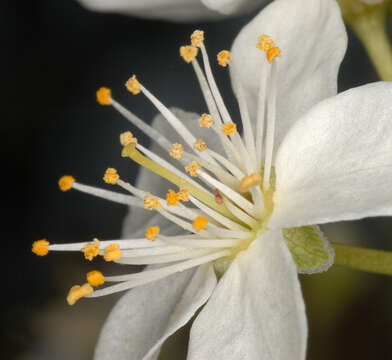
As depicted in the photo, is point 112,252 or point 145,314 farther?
point 145,314

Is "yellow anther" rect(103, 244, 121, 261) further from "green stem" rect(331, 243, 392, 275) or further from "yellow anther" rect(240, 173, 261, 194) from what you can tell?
"green stem" rect(331, 243, 392, 275)

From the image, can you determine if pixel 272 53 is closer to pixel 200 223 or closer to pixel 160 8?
pixel 200 223

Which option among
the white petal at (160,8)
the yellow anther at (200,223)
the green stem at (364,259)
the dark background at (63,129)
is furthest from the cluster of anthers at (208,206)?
the dark background at (63,129)

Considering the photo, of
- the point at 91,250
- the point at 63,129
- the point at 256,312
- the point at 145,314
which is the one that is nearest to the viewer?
the point at 256,312

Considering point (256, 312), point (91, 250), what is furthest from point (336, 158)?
point (91, 250)

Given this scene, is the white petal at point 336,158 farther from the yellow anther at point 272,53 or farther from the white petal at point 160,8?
the white petal at point 160,8

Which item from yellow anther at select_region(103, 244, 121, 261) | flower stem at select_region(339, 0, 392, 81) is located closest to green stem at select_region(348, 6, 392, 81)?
flower stem at select_region(339, 0, 392, 81)

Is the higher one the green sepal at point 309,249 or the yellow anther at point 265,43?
the yellow anther at point 265,43
